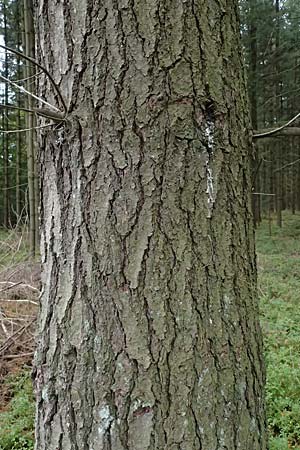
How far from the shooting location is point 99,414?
3.78ft

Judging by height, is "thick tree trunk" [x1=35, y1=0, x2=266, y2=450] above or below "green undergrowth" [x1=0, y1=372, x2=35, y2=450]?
above

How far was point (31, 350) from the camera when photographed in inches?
163

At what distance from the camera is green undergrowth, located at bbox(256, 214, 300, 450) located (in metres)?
2.90

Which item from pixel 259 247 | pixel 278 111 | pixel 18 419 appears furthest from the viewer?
pixel 278 111

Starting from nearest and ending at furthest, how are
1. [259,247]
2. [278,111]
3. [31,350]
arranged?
[31,350]
[259,247]
[278,111]

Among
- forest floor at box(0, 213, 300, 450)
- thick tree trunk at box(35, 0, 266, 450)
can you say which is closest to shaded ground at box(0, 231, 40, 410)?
forest floor at box(0, 213, 300, 450)

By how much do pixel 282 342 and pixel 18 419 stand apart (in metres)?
2.56

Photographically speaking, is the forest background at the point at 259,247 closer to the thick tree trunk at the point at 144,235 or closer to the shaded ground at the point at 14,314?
the shaded ground at the point at 14,314

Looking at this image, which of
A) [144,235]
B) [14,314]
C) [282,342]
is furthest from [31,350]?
[144,235]

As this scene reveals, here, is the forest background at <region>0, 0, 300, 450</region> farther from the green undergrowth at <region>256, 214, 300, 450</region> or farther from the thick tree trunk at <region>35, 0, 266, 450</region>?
the thick tree trunk at <region>35, 0, 266, 450</region>

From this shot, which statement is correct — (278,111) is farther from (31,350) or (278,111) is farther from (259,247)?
(31,350)

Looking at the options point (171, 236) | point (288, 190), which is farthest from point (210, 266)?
point (288, 190)

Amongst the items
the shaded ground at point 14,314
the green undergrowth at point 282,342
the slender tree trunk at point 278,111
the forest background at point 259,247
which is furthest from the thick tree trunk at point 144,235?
the slender tree trunk at point 278,111

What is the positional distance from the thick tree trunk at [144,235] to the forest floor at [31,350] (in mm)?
1795
